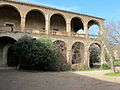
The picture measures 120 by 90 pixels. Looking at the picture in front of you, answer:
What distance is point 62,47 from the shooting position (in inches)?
843

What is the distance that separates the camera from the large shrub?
54.0 feet

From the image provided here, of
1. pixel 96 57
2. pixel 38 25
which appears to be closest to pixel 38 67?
pixel 38 25

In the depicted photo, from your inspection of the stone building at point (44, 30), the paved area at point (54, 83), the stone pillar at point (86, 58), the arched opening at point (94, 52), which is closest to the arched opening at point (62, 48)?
the stone building at point (44, 30)

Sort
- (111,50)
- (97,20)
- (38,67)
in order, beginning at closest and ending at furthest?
(111,50), (38,67), (97,20)

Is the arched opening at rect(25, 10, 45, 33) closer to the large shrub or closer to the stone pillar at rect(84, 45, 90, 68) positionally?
the large shrub

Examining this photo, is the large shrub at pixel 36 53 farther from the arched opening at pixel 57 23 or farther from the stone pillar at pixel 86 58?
the arched opening at pixel 57 23

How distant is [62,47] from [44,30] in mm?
3629

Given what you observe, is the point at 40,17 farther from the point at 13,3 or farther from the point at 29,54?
the point at 29,54

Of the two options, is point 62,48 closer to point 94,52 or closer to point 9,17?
point 94,52

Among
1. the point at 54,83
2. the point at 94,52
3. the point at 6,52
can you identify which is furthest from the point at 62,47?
the point at 54,83

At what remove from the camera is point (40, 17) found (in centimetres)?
2405

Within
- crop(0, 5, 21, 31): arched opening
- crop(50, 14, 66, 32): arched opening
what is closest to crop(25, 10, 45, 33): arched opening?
crop(0, 5, 21, 31): arched opening

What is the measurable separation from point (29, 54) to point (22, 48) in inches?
44.6

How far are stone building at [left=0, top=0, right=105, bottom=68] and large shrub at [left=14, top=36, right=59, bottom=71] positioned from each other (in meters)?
2.55
